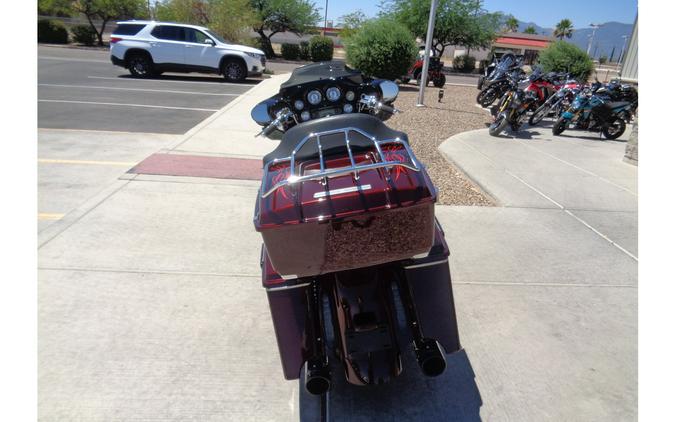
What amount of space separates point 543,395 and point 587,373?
385mm

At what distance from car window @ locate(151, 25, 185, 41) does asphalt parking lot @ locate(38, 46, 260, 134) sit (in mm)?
1334

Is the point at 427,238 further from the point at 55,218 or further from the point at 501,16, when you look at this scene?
the point at 501,16

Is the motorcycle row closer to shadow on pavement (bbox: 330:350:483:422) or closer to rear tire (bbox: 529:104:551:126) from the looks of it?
rear tire (bbox: 529:104:551:126)

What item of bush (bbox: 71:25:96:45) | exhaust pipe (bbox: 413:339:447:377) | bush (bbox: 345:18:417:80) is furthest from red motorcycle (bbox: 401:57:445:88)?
bush (bbox: 71:25:96:45)

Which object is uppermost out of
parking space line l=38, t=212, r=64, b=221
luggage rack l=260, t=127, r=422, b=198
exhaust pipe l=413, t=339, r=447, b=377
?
luggage rack l=260, t=127, r=422, b=198

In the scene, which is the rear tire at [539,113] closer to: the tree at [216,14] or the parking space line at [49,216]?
the parking space line at [49,216]

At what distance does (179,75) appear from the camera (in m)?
16.1

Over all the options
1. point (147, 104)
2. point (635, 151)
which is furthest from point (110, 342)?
point (147, 104)

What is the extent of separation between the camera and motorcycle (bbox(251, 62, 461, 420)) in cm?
166

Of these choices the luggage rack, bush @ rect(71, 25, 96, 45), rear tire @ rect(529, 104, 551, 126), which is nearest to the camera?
the luggage rack

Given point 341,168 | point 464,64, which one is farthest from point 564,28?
point 341,168

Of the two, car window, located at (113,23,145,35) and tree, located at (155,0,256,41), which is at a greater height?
tree, located at (155,0,256,41)

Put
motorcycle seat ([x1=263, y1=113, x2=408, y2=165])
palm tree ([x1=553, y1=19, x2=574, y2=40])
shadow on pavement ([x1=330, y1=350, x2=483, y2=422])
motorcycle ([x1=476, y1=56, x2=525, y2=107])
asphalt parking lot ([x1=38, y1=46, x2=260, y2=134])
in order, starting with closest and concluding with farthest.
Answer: motorcycle seat ([x1=263, y1=113, x2=408, y2=165])
shadow on pavement ([x1=330, y1=350, x2=483, y2=422])
asphalt parking lot ([x1=38, y1=46, x2=260, y2=134])
motorcycle ([x1=476, y1=56, x2=525, y2=107])
palm tree ([x1=553, y1=19, x2=574, y2=40])

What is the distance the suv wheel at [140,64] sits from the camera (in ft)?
47.0
